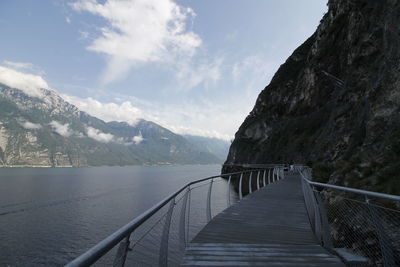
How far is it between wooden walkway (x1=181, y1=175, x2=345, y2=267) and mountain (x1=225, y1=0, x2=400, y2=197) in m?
3.76

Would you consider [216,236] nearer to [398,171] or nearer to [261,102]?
[398,171]

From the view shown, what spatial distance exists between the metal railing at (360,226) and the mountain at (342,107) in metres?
2.14

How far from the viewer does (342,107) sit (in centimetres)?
2695

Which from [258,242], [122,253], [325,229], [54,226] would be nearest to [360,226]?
[325,229]

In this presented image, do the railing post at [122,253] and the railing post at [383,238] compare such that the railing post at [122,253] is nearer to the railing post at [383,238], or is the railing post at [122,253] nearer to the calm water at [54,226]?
the railing post at [383,238]

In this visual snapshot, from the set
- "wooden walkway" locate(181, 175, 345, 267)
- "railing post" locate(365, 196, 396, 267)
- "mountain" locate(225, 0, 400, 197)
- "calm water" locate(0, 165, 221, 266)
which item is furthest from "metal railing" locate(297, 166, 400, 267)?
"calm water" locate(0, 165, 221, 266)

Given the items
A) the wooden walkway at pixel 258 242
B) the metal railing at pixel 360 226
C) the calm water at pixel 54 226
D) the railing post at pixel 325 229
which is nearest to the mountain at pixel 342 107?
the metal railing at pixel 360 226

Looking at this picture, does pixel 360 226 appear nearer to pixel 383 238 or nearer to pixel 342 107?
pixel 383 238

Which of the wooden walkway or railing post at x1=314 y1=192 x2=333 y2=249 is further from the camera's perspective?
railing post at x1=314 y1=192 x2=333 y2=249

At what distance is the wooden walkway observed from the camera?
13.0 feet

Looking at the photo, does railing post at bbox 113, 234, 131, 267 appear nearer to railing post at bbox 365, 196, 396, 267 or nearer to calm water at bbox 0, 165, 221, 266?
railing post at bbox 365, 196, 396, 267

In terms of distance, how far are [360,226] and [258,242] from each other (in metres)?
2.78

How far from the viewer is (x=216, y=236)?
215 inches

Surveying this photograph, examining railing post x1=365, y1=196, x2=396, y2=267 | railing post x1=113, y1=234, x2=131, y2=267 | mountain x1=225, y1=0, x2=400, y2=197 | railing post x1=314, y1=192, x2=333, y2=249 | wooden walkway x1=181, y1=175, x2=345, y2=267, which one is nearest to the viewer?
railing post x1=113, y1=234, x2=131, y2=267
